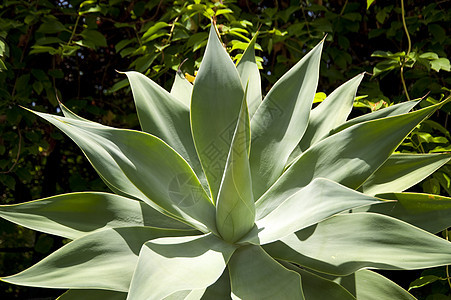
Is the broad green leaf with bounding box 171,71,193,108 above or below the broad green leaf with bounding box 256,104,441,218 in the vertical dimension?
above

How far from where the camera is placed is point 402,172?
0.77m

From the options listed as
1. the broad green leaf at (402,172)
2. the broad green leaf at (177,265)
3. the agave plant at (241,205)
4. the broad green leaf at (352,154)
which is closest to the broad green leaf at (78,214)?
the agave plant at (241,205)

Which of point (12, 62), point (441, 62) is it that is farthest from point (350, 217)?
point (12, 62)

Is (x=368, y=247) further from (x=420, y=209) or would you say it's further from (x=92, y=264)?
(x=92, y=264)

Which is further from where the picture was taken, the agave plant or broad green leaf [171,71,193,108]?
broad green leaf [171,71,193,108]

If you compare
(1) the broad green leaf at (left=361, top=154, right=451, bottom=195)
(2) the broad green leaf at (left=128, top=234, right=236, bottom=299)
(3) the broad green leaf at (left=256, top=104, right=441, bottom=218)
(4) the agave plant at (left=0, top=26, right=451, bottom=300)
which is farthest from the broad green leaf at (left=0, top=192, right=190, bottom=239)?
(1) the broad green leaf at (left=361, top=154, right=451, bottom=195)

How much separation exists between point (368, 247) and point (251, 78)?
1.29 ft

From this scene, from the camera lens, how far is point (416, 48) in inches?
54.3

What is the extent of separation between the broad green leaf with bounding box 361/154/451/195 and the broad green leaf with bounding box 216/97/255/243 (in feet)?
0.69

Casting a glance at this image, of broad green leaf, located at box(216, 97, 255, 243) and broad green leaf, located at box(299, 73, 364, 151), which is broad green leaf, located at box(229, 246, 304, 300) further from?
broad green leaf, located at box(299, 73, 364, 151)

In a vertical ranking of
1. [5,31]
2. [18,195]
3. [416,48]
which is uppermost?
[5,31]

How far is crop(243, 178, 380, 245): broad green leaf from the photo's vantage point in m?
0.56

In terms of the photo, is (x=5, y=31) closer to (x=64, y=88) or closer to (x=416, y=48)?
(x=64, y=88)

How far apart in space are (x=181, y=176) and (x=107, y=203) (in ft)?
0.42
